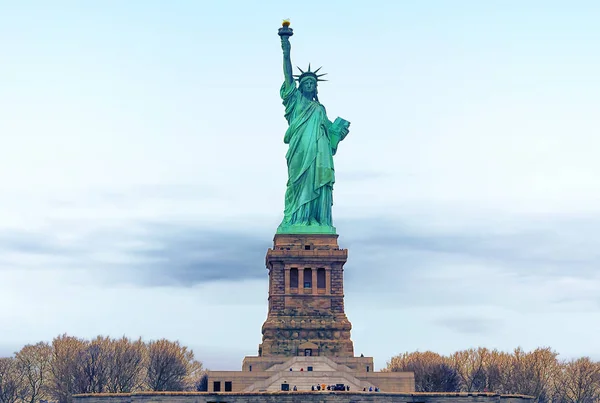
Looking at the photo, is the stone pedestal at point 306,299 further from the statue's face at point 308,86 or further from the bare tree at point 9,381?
the bare tree at point 9,381

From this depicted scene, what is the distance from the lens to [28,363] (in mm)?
94250

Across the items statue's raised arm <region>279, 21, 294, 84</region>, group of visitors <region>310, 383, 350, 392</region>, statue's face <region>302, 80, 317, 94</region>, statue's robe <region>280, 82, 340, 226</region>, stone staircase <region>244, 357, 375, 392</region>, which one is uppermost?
statue's raised arm <region>279, 21, 294, 84</region>

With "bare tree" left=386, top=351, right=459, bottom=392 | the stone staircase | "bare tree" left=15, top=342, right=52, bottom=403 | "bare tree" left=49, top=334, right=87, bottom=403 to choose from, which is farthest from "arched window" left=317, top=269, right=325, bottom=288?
"bare tree" left=15, top=342, right=52, bottom=403

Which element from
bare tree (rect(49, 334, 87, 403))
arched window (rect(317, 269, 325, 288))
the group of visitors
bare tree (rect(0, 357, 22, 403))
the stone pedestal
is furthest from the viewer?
bare tree (rect(0, 357, 22, 403))

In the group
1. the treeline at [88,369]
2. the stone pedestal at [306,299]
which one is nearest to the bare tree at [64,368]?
the treeline at [88,369]

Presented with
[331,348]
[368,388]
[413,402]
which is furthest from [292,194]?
[413,402]

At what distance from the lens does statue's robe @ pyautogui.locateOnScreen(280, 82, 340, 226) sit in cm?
8938

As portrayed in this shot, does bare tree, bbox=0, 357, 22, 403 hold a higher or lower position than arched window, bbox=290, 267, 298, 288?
lower

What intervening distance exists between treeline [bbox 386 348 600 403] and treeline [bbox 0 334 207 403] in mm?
17617

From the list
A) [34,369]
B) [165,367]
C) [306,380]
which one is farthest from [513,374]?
[34,369]

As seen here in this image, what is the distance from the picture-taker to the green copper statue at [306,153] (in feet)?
293

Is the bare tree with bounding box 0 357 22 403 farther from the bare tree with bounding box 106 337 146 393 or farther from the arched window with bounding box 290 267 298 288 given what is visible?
the arched window with bounding box 290 267 298 288

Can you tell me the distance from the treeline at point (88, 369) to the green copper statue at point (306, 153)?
1441cm

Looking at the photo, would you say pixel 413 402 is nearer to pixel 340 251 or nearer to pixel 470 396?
pixel 470 396
